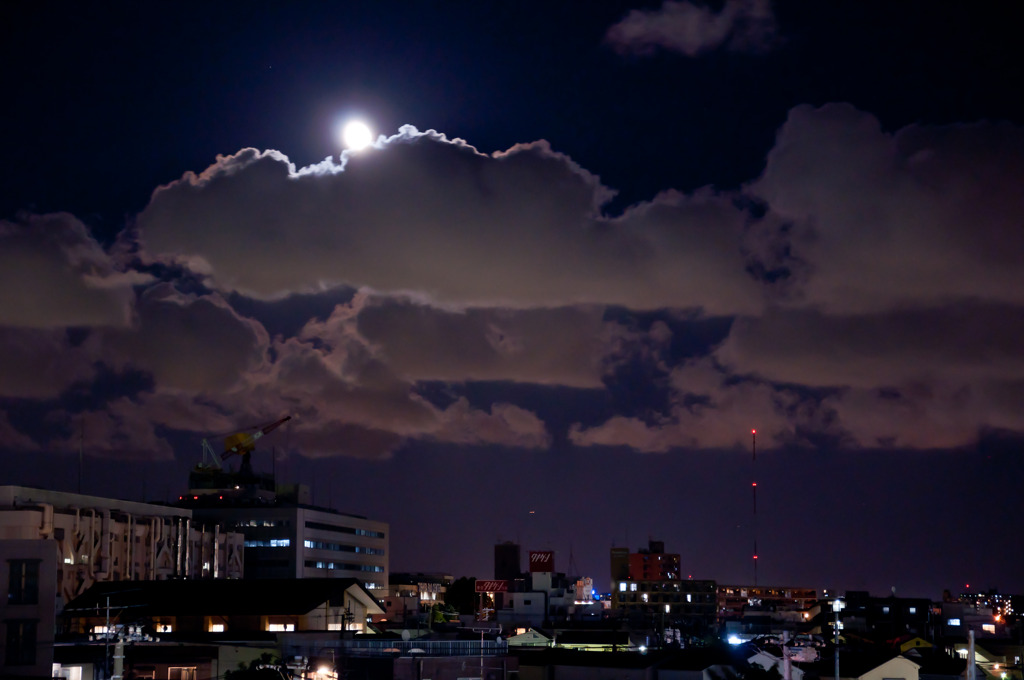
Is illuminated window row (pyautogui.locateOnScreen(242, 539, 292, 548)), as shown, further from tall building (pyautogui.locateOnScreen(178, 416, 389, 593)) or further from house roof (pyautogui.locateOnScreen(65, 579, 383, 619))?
house roof (pyautogui.locateOnScreen(65, 579, 383, 619))

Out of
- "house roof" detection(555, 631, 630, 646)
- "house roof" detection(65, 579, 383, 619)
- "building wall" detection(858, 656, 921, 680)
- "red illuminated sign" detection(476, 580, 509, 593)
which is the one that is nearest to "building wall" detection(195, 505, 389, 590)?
"red illuminated sign" detection(476, 580, 509, 593)

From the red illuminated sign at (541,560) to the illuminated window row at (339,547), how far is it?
3472cm

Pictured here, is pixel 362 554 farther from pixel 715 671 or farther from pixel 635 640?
pixel 715 671

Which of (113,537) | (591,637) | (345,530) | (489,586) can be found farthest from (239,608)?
(345,530)

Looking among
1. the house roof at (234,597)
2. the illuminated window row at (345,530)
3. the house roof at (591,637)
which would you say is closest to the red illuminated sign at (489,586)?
the illuminated window row at (345,530)

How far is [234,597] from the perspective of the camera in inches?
3366

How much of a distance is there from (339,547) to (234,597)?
90.5m

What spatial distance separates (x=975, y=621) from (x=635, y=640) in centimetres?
6370

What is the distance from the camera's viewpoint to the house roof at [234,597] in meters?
83.6

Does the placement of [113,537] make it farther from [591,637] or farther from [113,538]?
[591,637]

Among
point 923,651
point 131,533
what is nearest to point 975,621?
point 923,651

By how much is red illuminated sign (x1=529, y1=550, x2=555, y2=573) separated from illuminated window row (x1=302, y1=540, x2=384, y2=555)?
34724mm

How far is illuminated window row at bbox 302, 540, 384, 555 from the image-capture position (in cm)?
16619

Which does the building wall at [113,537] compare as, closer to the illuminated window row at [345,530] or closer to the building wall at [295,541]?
the building wall at [295,541]
